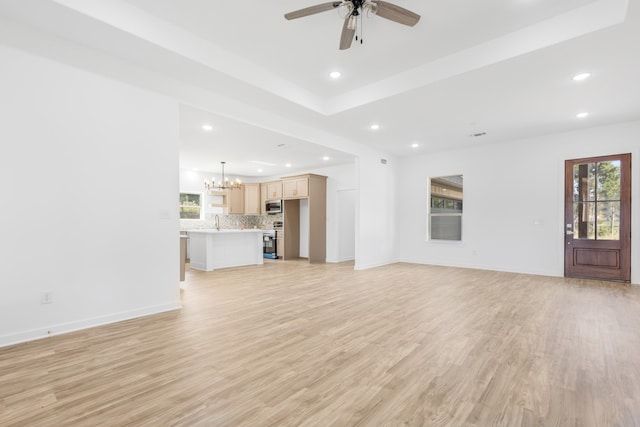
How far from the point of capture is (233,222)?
413 inches

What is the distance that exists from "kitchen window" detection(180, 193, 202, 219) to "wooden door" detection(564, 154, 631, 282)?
9.67 meters

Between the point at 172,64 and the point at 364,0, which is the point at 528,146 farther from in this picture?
the point at 172,64

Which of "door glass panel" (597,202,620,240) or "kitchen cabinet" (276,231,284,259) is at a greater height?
"door glass panel" (597,202,620,240)

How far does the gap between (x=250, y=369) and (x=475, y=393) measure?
1571 mm

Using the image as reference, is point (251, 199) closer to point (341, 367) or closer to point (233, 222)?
point (233, 222)

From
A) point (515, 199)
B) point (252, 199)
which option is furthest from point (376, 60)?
point (252, 199)

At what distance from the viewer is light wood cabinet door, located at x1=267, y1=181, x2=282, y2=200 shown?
924cm

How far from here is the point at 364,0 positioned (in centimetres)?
254

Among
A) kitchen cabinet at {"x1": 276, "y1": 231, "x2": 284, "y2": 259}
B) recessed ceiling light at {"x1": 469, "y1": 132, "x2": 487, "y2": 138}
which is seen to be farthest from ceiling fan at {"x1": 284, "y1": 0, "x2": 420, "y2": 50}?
kitchen cabinet at {"x1": 276, "y1": 231, "x2": 284, "y2": 259}

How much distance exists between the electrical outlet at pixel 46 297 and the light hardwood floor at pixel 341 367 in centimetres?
35

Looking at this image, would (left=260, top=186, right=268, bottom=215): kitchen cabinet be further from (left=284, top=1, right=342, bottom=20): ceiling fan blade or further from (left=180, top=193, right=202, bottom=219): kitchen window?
(left=284, top=1, right=342, bottom=20): ceiling fan blade

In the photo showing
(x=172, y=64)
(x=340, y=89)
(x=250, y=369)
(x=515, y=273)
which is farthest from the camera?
(x=515, y=273)

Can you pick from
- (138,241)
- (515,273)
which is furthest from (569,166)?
(138,241)

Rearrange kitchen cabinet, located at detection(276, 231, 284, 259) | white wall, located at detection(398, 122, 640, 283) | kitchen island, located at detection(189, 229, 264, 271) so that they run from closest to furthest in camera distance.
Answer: white wall, located at detection(398, 122, 640, 283) < kitchen island, located at detection(189, 229, 264, 271) < kitchen cabinet, located at detection(276, 231, 284, 259)
